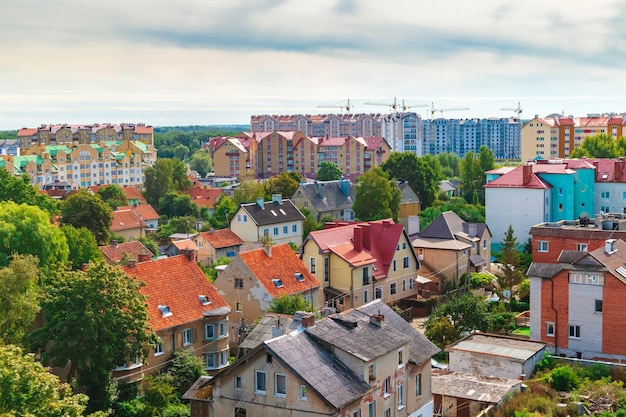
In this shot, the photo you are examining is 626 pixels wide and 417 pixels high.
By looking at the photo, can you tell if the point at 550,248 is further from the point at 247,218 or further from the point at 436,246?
the point at 247,218

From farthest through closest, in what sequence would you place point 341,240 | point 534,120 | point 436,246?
point 534,120 < point 436,246 < point 341,240

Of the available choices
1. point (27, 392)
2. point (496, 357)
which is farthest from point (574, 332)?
point (27, 392)

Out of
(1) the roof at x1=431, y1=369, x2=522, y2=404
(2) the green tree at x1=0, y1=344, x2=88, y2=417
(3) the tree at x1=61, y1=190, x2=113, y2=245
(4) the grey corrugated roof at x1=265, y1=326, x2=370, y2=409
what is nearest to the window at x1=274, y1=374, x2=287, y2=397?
(4) the grey corrugated roof at x1=265, y1=326, x2=370, y2=409

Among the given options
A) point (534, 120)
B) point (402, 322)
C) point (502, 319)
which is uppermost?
point (534, 120)

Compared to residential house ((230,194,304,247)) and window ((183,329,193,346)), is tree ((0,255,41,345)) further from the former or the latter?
residential house ((230,194,304,247))

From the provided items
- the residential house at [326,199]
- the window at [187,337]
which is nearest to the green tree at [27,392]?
the window at [187,337]

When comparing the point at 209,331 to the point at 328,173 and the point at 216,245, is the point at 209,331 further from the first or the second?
the point at 328,173

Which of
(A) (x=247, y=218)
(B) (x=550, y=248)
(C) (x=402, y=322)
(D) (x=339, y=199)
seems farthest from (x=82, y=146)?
(C) (x=402, y=322)
